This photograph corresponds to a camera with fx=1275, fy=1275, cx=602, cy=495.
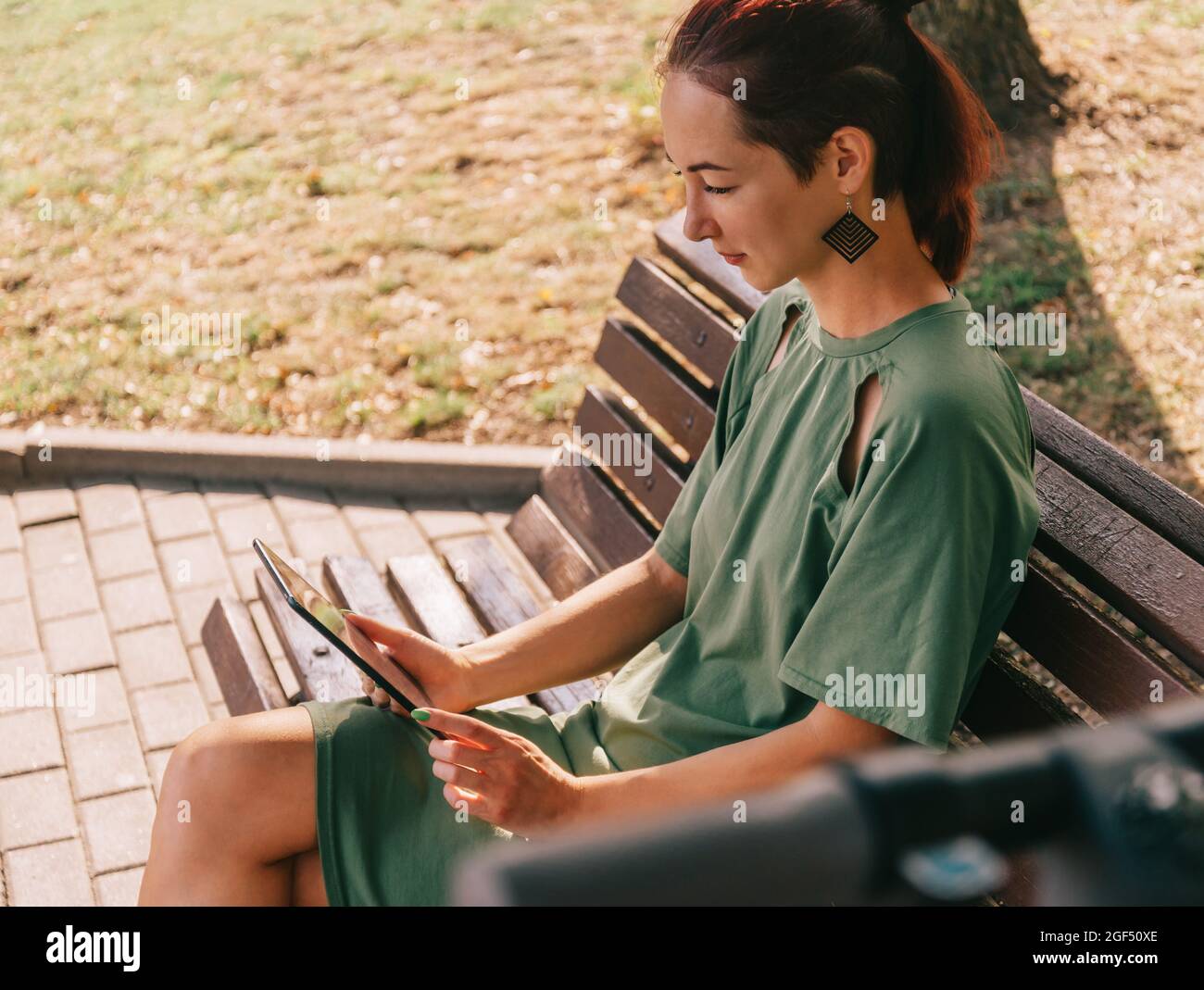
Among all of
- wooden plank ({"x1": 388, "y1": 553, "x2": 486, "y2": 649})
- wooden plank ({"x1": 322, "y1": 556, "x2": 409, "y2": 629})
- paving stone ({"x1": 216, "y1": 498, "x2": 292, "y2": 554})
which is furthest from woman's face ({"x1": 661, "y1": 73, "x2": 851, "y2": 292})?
paving stone ({"x1": 216, "y1": 498, "x2": 292, "y2": 554})

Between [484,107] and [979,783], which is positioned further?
[484,107]

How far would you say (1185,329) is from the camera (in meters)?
4.62

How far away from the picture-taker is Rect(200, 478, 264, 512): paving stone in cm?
450

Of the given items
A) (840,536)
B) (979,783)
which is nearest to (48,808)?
(840,536)

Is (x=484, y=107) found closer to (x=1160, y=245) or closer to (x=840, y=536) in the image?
(x=1160, y=245)

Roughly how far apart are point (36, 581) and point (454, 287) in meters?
2.52

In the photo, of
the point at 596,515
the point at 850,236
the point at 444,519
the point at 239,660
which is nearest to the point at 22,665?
the point at 239,660

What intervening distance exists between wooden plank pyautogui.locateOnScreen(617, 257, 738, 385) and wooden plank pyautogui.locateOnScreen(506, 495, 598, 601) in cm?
60

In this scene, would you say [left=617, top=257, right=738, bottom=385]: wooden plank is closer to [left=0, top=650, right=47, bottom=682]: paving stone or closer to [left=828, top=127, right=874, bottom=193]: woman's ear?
[left=828, top=127, right=874, bottom=193]: woman's ear

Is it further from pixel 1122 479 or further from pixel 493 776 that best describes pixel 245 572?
pixel 1122 479

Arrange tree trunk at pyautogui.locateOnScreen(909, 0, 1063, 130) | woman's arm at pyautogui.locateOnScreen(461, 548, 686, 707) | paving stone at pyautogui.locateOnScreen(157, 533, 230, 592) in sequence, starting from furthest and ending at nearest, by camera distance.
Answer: tree trunk at pyautogui.locateOnScreen(909, 0, 1063, 130)
paving stone at pyautogui.locateOnScreen(157, 533, 230, 592)
woman's arm at pyautogui.locateOnScreen(461, 548, 686, 707)

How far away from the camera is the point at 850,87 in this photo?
194cm

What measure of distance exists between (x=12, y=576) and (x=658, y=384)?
7.35 ft
